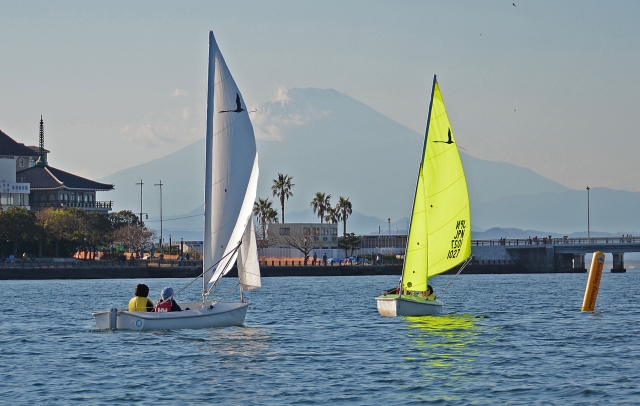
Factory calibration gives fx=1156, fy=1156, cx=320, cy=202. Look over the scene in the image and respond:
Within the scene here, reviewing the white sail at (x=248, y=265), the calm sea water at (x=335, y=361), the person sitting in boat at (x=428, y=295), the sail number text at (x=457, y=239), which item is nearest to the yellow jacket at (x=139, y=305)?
the calm sea water at (x=335, y=361)

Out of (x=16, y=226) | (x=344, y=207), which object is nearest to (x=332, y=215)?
(x=344, y=207)

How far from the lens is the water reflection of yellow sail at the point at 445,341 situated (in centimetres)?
3234

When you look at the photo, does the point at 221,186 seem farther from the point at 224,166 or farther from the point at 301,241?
the point at 301,241

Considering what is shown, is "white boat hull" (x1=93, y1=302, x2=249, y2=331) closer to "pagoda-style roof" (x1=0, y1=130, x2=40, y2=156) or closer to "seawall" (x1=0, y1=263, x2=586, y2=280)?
"seawall" (x1=0, y1=263, x2=586, y2=280)

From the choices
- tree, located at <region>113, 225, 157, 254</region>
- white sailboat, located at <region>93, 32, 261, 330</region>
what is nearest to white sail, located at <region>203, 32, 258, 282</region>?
white sailboat, located at <region>93, 32, 261, 330</region>

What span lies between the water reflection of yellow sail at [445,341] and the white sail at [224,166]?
7096 millimetres

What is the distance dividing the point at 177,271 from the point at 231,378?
100150mm

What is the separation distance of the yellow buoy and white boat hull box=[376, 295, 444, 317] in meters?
7.68

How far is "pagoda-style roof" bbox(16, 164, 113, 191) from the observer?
560 ft

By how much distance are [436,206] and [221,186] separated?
1085 centimetres

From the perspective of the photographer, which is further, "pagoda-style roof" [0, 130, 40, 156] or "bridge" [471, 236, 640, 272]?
"pagoda-style roof" [0, 130, 40, 156]

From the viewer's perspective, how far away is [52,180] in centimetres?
17175

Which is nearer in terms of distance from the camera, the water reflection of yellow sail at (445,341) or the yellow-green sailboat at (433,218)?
the water reflection of yellow sail at (445,341)

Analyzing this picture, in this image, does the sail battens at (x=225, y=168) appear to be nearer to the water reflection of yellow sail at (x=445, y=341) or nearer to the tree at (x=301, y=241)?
the water reflection of yellow sail at (x=445, y=341)
